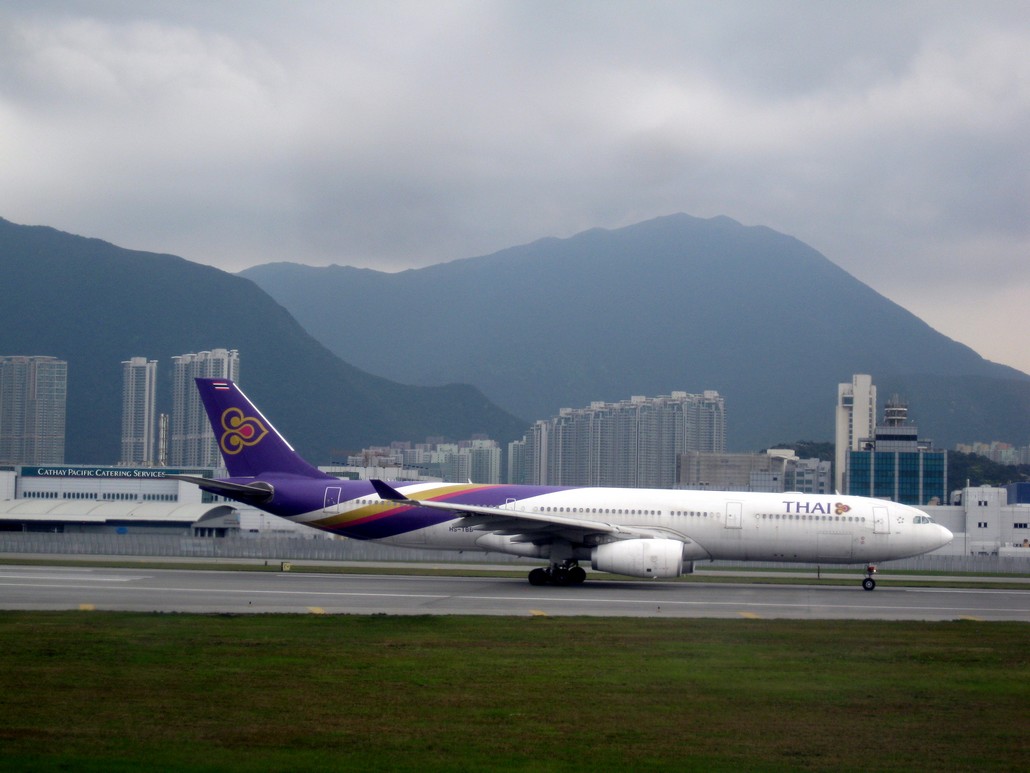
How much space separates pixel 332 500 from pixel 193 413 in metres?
161

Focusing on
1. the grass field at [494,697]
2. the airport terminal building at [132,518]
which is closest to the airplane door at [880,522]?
the grass field at [494,697]

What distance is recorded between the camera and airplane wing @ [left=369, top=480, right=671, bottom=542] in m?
30.6

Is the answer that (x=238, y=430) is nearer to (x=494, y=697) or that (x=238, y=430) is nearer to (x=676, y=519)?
(x=676, y=519)

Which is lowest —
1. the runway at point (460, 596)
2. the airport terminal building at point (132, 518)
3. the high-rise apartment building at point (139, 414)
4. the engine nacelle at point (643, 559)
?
the airport terminal building at point (132, 518)

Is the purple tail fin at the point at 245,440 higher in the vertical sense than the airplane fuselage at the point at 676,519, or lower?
higher

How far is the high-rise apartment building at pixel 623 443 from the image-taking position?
170875 mm

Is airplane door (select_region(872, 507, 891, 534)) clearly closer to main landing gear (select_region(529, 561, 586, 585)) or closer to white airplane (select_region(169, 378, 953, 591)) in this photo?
white airplane (select_region(169, 378, 953, 591))

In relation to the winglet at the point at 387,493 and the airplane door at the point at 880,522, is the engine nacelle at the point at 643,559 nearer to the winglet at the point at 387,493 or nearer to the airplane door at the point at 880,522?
the winglet at the point at 387,493

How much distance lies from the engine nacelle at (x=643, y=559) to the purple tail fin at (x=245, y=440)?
10.7m

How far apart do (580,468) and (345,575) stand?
452ft

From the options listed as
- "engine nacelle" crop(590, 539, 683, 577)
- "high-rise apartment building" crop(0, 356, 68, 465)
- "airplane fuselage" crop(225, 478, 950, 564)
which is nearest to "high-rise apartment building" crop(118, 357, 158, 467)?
"high-rise apartment building" crop(0, 356, 68, 465)

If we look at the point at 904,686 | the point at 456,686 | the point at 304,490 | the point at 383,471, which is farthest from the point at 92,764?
the point at 383,471

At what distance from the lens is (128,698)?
13562 millimetres

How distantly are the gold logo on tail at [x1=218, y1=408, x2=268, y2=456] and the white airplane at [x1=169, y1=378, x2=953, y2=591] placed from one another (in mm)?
1344
